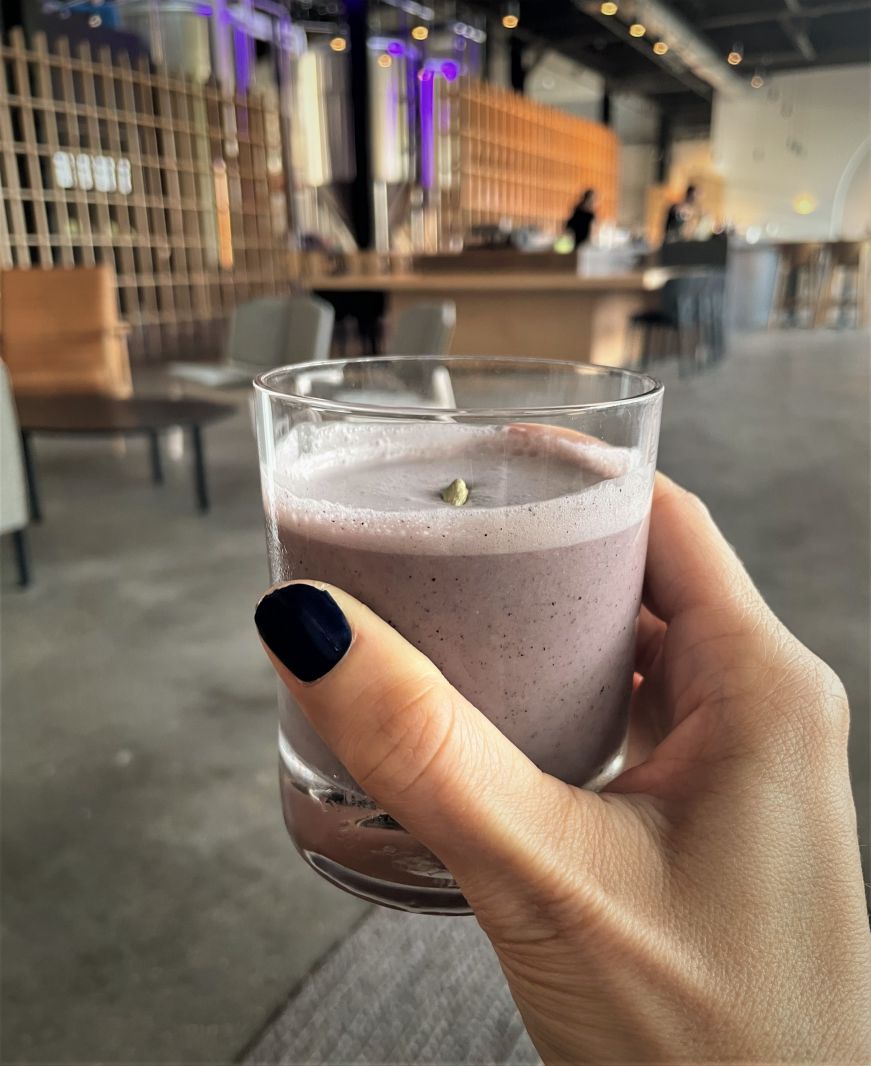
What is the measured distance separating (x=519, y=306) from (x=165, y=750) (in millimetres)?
5421

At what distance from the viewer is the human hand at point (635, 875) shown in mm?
438

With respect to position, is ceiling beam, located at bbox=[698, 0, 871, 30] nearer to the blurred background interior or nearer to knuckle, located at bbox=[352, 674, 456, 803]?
the blurred background interior

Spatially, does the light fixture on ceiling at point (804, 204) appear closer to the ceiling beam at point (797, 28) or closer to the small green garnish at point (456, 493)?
the ceiling beam at point (797, 28)

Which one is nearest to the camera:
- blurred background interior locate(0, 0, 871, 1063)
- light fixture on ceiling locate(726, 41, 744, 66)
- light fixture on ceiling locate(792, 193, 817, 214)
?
blurred background interior locate(0, 0, 871, 1063)

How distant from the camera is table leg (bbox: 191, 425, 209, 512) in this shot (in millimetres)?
3348

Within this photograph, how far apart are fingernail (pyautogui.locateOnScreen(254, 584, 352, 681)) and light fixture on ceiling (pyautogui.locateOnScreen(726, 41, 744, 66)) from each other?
15.6 meters

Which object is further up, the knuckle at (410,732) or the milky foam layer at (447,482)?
the milky foam layer at (447,482)

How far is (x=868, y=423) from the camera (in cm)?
496

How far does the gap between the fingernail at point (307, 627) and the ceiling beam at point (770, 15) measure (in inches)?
542

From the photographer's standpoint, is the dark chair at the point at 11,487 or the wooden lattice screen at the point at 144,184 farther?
the wooden lattice screen at the point at 144,184

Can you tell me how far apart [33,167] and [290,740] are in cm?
849

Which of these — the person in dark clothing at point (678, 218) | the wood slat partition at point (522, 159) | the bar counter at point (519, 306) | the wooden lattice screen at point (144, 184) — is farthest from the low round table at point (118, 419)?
the wood slat partition at point (522, 159)

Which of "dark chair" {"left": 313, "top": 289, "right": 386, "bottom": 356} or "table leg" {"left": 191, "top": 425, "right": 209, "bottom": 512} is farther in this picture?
"dark chair" {"left": 313, "top": 289, "right": 386, "bottom": 356}

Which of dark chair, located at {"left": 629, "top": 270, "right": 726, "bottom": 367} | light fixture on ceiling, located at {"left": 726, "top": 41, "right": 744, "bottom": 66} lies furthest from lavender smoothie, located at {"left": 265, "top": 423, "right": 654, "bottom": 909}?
light fixture on ceiling, located at {"left": 726, "top": 41, "right": 744, "bottom": 66}
